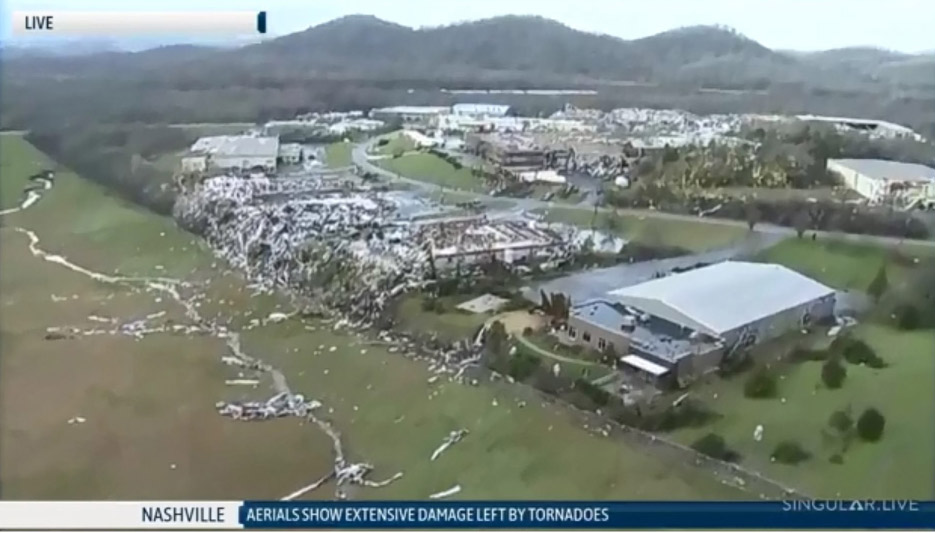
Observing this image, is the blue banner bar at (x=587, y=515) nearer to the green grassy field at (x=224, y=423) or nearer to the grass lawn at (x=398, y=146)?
the green grassy field at (x=224, y=423)

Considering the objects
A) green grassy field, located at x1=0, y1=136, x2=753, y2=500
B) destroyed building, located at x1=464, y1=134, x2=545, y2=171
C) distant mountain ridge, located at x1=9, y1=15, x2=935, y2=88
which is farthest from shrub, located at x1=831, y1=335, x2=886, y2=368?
destroyed building, located at x1=464, y1=134, x2=545, y2=171

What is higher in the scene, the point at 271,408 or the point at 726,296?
the point at 726,296

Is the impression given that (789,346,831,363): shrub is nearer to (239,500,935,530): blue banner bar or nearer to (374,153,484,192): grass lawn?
(239,500,935,530): blue banner bar

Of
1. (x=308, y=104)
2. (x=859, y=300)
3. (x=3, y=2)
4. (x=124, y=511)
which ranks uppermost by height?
(x=3, y=2)

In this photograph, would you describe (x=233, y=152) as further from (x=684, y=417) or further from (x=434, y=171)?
(x=684, y=417)

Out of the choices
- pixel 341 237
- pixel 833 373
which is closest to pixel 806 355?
pixel 833 373

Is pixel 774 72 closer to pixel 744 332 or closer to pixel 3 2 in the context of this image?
pixel 744 332

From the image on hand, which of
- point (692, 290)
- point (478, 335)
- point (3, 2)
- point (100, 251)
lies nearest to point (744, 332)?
point (692, 290)
